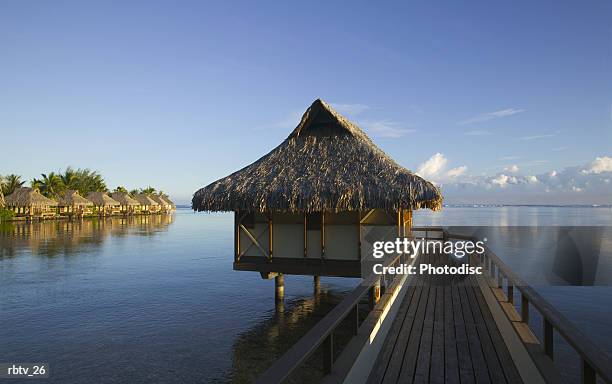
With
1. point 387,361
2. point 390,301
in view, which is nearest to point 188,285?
point 390,301

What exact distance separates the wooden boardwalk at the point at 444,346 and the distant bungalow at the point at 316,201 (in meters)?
2.77

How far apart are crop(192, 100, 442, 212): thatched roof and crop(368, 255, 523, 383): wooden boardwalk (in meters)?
2.87

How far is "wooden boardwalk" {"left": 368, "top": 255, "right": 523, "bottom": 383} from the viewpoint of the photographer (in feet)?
14.0

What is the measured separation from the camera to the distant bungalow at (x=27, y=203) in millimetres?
47844

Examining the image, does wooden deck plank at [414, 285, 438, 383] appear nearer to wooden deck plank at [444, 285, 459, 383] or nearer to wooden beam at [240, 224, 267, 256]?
wooden deck plank at [444, 285, 459, 383]

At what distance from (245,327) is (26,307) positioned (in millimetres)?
7025

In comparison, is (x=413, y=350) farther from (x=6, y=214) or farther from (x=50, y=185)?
(x=50, y=185)

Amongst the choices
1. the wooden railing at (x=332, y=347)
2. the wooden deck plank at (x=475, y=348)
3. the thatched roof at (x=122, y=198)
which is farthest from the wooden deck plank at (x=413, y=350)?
the thatched roof at (x=122, y=198)

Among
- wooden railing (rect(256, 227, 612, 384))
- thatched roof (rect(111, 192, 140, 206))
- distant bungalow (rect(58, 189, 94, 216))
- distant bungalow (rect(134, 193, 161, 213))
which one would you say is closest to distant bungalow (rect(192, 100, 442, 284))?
wooden railing (rect(256, 227, 612, 384))

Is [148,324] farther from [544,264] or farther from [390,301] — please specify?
[544,264]

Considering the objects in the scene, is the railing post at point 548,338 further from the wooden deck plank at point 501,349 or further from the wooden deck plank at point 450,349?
the wooden deck plank at point 450,349

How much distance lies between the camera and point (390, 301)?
624cm

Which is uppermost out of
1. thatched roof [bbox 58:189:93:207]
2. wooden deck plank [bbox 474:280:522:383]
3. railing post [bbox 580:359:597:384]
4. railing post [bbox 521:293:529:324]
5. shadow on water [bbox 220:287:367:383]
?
thatched roof [bbox 58:189:93:207]

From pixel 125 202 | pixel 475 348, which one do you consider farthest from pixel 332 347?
pixel 125 202
